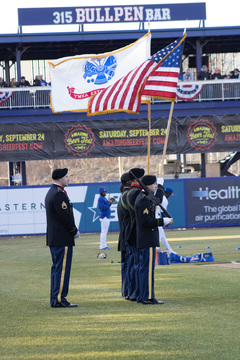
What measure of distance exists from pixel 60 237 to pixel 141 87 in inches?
237

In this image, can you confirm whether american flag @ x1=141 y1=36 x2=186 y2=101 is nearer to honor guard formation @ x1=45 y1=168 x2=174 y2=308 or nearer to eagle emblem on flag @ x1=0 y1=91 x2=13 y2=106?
honor guard formation @ x1=45 y1=168 x2=174 y2=308

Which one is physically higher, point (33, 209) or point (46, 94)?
point (46, 94)

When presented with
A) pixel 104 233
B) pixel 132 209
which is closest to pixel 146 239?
pixel 132 209

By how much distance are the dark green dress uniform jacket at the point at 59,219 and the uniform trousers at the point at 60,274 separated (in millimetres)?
119

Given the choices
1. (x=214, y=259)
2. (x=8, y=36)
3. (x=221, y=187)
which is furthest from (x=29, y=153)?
(x=214, y=259)

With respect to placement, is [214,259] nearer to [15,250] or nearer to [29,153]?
[15,250]

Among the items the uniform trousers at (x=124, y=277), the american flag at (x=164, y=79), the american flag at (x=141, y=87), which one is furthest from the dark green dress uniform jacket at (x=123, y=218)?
the american flag at (x=164, y=79)

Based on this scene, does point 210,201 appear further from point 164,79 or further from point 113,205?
point 164,79

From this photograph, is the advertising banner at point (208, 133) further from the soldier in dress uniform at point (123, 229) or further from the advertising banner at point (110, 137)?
the soldier in dress uniform at point (123, 229)

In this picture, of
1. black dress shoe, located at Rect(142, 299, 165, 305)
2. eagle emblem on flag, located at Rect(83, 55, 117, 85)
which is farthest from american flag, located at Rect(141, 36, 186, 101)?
eagle emblem on flag, located at Rect(83, 55, 117, 85)

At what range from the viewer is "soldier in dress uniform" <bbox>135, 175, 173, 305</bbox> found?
33.4ft

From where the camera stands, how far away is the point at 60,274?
10.2 metres

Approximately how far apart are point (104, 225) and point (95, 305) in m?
12.3

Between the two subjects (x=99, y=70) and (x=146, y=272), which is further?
(x=99, y=70)
